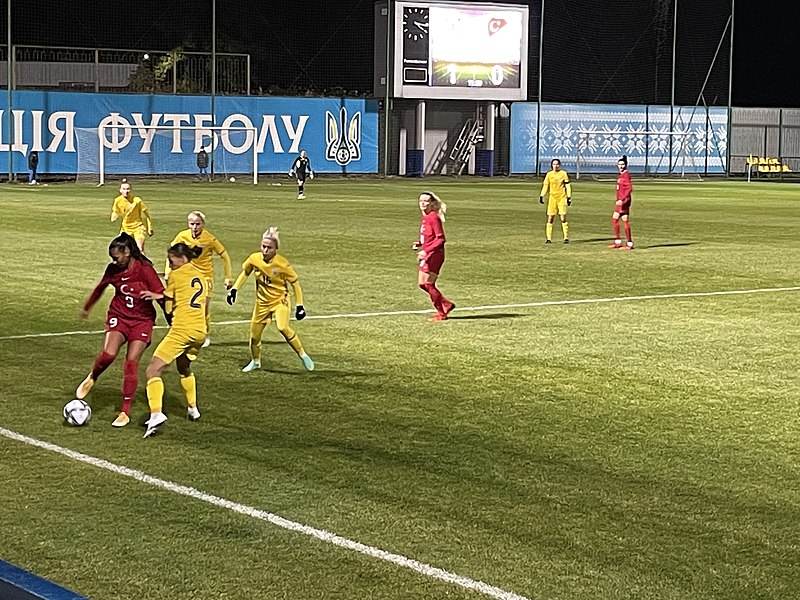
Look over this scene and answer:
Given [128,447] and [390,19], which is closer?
[128,447]

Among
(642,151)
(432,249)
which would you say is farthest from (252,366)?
(642,151)

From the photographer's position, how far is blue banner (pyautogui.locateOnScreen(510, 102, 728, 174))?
7475 cm

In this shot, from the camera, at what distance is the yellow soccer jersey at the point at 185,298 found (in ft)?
35.9

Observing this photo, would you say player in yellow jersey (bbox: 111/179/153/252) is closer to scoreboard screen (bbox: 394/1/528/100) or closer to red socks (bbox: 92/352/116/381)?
red socks (bbox: 92/352/116/381)

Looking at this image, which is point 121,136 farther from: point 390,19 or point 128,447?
point 128,447

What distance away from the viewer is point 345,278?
22.7m

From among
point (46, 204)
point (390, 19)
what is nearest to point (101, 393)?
point (46, 204)

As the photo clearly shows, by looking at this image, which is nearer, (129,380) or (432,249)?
(129,380)

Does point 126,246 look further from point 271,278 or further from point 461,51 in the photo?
point 461,51

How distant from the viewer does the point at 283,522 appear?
8.30 m

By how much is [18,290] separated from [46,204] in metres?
23.1

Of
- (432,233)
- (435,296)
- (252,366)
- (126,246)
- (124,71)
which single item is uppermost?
(124,71)

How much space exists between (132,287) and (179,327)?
1.49 feet

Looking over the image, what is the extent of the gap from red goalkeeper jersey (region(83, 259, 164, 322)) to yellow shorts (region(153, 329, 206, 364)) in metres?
0.25
